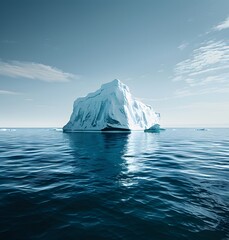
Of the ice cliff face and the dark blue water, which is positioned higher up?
the ice cliff face

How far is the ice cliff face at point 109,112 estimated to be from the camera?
59781mm

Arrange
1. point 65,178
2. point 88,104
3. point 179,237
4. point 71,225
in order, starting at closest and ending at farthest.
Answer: point 179,237 < point 71,225 < point 65,178 < point 88,104

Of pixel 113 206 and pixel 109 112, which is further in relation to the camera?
pixel 109 112

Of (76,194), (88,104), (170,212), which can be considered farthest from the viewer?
(88,104)

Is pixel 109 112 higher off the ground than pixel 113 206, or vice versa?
pixel 109 112

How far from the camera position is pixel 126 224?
347 cm

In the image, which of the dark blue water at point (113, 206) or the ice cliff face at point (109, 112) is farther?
the ice cliff face at point (109, 112)

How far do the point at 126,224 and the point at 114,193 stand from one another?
66.6 inches

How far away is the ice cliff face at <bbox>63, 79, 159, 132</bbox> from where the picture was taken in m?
59.8

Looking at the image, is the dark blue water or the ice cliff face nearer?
the dark blue water

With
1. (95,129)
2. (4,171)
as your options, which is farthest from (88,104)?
(4,171)

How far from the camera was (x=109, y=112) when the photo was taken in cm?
6038

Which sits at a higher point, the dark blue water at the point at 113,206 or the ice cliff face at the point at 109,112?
the ice cliff face at the point at 109,112

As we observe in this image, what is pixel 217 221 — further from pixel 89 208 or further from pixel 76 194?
pixel 76 194
